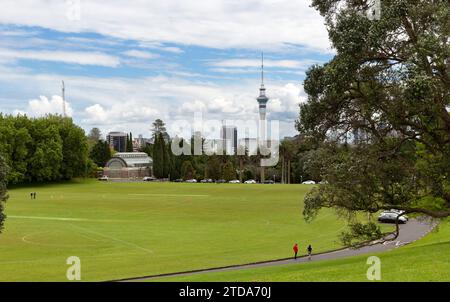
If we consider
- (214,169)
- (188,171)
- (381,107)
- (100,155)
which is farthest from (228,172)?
(381,107)

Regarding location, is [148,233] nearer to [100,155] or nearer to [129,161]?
[129,161]

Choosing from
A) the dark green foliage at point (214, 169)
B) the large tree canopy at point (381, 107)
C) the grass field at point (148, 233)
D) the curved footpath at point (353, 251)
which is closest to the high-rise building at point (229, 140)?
the dark green foliage at point (214, 169)

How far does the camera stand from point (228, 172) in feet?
449

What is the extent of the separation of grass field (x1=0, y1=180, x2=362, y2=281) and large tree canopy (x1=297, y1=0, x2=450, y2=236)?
9.54m

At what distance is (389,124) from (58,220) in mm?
44062

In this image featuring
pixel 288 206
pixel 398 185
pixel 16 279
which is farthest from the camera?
pixel 288 206

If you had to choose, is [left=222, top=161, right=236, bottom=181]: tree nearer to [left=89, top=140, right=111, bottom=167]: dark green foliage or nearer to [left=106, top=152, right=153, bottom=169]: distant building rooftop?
[left=106, top=152, right=153, bottom=169]: distant building rooftop

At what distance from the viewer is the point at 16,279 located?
28.1 meters

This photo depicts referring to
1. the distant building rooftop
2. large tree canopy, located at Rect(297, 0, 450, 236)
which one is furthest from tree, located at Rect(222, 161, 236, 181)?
large tree canopy, located at Rect(297, 0, 450, 236)

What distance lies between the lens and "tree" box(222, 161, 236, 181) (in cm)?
13675

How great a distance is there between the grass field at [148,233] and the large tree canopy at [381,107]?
954cm

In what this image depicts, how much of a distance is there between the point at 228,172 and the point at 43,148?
48073 millimetres
